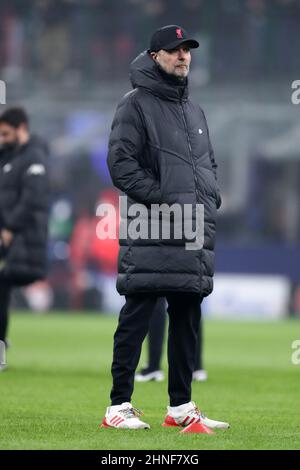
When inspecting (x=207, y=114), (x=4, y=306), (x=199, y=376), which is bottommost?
(x=199, y=376)

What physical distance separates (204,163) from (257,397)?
2750mm

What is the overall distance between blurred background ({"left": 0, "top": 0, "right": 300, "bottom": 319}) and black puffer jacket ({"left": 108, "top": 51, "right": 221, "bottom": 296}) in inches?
639

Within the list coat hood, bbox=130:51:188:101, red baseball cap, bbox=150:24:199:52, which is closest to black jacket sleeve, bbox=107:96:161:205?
coat hood, bbox=130:51:188:101

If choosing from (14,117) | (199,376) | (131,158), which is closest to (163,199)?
(131,158)

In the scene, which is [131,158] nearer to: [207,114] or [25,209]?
[25,209]

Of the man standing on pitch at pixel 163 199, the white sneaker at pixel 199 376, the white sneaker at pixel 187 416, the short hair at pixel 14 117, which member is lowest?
the white sneaker at pixel 199 376

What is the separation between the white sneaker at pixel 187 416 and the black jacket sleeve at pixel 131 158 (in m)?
1.09

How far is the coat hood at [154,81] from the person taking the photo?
7082 millimetres

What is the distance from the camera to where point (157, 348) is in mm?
10359

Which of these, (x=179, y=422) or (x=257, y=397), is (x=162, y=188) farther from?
(x=257, y=397)

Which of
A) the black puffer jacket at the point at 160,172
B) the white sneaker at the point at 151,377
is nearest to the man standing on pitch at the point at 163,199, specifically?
the black puffer jacket at the point at 160,172

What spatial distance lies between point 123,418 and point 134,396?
89.3 inches

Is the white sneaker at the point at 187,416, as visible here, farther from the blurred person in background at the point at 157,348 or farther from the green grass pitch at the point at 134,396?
the blurred person in background at the point at 157,348
